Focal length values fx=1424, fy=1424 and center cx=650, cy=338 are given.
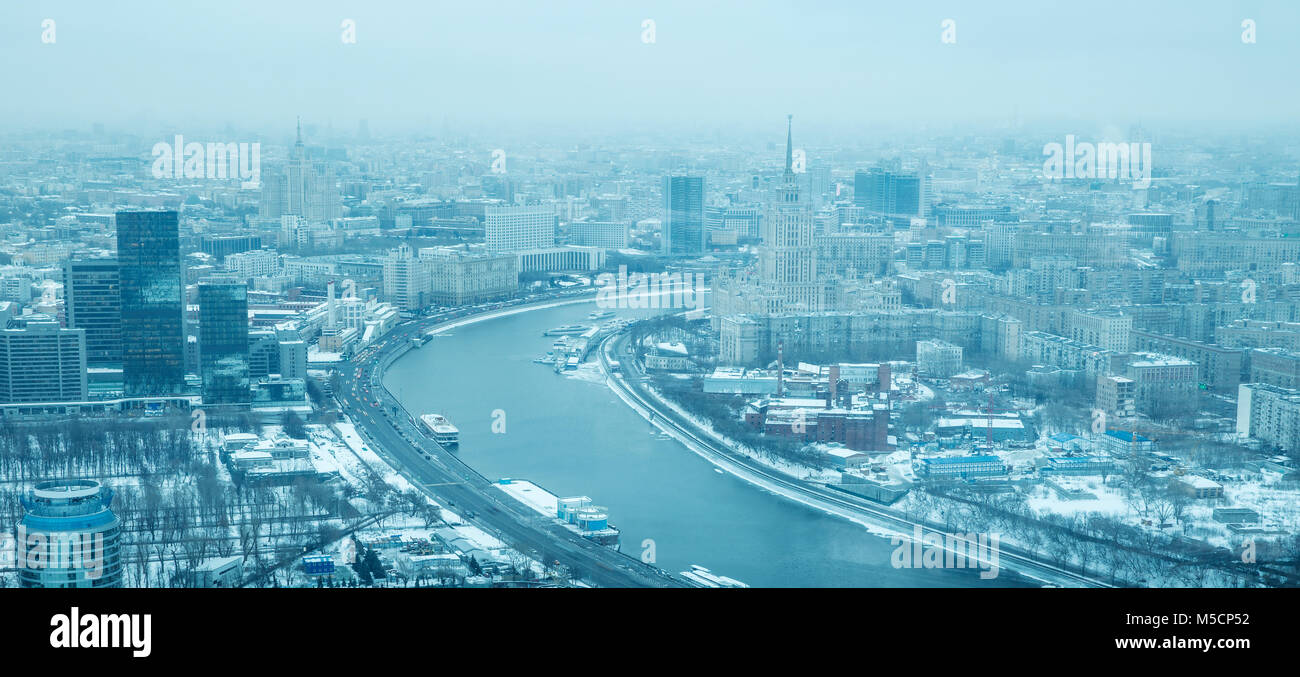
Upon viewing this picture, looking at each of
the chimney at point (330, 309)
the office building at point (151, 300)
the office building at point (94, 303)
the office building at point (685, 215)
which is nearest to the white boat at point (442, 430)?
the office building at point (151, 300)

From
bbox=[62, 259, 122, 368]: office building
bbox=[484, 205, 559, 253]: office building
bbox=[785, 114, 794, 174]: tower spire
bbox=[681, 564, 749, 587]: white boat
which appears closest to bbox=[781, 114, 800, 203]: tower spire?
bbox=[785, 114, 794, 174]: tower spire

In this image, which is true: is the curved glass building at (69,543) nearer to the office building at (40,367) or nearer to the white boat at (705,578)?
the white boat at (705,578)

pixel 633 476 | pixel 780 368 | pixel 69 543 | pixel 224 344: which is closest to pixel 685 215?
pixel 780 368

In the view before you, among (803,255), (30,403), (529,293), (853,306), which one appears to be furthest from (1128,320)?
(30,403)

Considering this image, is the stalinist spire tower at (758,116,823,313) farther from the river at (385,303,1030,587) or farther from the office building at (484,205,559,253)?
the office building at (484,205,559,253)

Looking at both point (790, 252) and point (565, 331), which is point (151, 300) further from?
point (790, 252)
